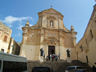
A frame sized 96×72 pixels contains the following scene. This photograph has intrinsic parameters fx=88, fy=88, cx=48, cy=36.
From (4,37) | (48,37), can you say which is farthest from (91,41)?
(4,37)

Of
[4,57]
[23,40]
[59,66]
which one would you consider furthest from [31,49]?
[4,57]

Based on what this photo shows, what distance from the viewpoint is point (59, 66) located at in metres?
13.4

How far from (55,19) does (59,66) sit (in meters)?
13.8

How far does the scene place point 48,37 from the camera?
21312 mm

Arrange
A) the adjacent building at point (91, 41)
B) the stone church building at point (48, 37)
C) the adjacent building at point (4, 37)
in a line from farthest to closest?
1. the stone church building at point (48, 37)
2. the adjacent building at point (4, 37)
3. the adjacent building at point (91, 41)

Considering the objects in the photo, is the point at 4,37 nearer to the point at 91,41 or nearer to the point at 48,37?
the point at 48,37

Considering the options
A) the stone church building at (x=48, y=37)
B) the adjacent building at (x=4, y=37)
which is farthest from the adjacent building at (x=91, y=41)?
the adjacent building at (x=4, y=37)

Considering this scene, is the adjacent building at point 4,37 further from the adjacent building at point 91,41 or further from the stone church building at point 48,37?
the adjacent building at point 91,41

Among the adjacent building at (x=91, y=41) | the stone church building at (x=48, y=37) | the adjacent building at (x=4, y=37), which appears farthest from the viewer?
the stone church building at (x=48, y=37)

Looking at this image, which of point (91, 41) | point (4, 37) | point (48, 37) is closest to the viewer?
point (91, 41)

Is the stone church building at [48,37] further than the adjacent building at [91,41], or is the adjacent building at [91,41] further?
the stone church building at [48,37]

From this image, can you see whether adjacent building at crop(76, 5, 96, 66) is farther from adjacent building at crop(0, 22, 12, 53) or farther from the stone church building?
adjacent building at crop(0, 22, 12, 53)

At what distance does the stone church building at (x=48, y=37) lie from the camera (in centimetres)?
1970

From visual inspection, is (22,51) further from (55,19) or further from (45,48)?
(55,19)
